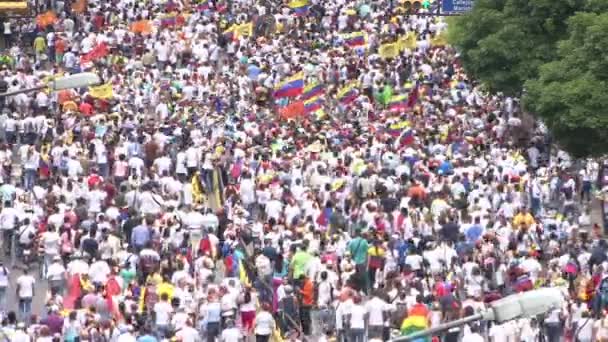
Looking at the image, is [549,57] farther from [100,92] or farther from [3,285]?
[3,285]

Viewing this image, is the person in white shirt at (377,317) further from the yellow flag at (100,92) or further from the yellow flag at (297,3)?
the yellow flag at (297,3)

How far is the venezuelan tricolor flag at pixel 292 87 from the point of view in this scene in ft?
179

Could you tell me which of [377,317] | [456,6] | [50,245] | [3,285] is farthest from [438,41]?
[377,317]

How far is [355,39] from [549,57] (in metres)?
9.67

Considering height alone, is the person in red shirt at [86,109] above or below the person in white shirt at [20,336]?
below

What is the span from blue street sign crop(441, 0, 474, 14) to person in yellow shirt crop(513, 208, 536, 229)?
52.5 ft

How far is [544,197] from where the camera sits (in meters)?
45.3

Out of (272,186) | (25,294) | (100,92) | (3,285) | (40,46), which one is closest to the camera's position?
(25,294)

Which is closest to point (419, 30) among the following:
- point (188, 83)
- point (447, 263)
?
point (188, 83)

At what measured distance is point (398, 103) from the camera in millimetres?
54094

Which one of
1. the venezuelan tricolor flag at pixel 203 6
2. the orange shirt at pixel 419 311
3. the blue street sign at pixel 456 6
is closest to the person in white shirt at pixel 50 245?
the orange shirt at pixel 419 311

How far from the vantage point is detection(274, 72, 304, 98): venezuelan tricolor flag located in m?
54.5

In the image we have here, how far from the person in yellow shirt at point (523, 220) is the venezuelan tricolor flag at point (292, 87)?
1350cm

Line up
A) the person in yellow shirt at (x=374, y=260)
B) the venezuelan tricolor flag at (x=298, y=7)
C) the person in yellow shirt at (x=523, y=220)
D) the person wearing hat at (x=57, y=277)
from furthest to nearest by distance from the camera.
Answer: the venezuelan tricolor flag at (x=298, y=7)
the person in yellow shirt at (x=523, y=220)
the person in yellow shirt at (x=374, y=260)
the person wearing hat at (x=57, y=277)
